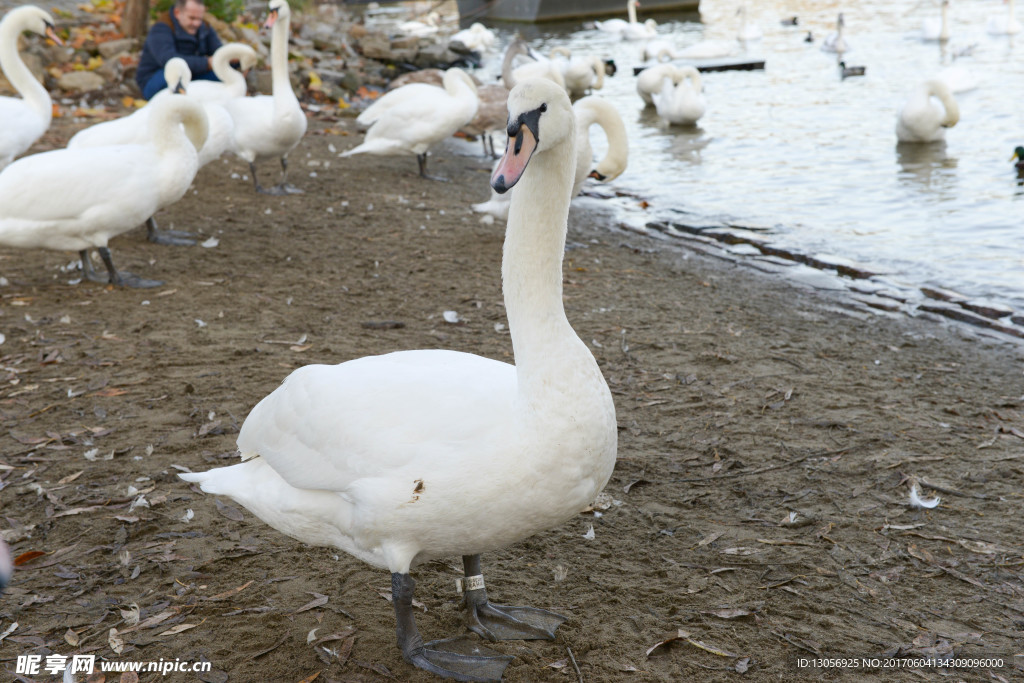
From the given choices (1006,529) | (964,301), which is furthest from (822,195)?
(1006,529)

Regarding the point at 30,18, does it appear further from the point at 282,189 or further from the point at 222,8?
the point at 222,8

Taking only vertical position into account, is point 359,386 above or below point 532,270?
below

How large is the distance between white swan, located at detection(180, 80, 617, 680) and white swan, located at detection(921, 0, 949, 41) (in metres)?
23.4

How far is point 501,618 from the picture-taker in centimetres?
309

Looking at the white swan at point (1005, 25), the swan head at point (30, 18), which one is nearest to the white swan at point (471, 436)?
the swan head at point (30, 18)

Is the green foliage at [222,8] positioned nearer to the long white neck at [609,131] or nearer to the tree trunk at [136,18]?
the tree trunk at [136,18]

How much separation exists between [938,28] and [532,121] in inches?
942

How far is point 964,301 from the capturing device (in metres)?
6.99

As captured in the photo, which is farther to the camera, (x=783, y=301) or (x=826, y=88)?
(x=826, y=88)

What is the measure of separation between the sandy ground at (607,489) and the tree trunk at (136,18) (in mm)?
10047

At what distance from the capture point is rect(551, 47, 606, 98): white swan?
20.0 meters

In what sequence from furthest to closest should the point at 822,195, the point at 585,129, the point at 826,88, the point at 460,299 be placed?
the point at 826,88 → the point at 822,195 → the point at 585,129 → the point at 460,299

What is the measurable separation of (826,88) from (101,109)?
44.0 ft

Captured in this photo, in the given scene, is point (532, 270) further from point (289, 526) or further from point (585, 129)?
point (585, 129)
